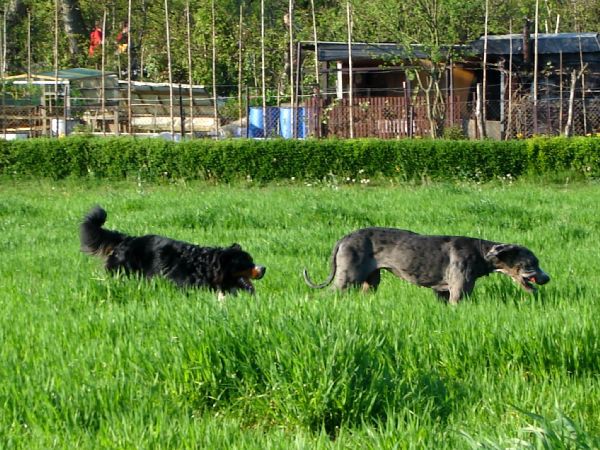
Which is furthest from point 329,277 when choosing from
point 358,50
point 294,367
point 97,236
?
point 358,50

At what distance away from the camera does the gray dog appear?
902 cm

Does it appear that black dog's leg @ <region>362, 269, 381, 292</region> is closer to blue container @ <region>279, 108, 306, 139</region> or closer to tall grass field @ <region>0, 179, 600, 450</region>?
tall grass field @ <region>0, 179, 600, 450</region>

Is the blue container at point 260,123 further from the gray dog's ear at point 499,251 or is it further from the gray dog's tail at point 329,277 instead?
the gray dog's ear at point 499,251

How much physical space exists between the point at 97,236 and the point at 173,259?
0.82 m

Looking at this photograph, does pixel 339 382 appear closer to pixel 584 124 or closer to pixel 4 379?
pixel 4 379

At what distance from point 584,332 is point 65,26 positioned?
159 feet

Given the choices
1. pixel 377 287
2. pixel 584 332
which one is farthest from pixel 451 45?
pixel 584 332

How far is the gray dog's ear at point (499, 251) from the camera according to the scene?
898 cm

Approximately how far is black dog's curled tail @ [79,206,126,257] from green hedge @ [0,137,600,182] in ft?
54.8

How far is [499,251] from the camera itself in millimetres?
8984

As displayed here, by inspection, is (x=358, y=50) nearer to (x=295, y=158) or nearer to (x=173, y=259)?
(x=295, y=158)

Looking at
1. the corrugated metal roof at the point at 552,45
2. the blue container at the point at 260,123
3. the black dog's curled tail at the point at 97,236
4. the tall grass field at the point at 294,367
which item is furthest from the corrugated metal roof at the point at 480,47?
the tall grass field at the point at 294,367

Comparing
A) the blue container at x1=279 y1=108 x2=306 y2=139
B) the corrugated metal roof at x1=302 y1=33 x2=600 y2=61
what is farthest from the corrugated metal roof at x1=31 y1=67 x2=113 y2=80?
the corrugated metal roof at x1=302 y1=33 x2=600 y2=61

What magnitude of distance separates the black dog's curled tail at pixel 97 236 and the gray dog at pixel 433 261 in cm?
193
